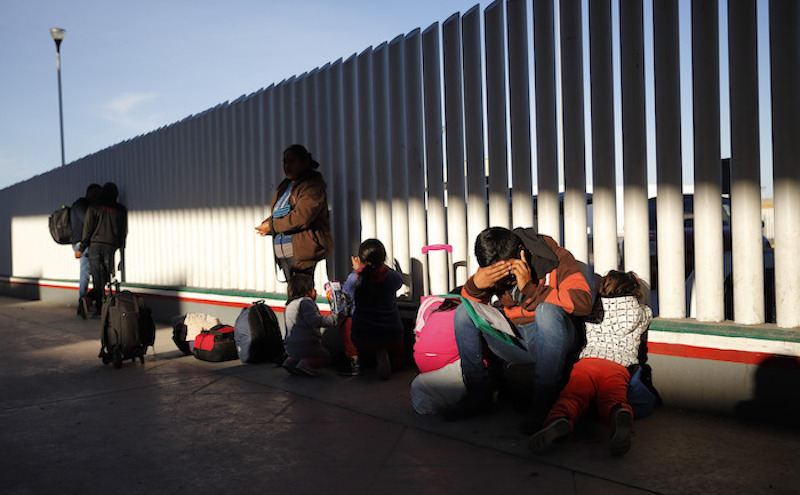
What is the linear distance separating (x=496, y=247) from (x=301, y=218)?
2628mm

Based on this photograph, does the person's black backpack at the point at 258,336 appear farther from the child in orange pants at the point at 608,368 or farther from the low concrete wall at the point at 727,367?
the low concrete wall at the point at 727,367

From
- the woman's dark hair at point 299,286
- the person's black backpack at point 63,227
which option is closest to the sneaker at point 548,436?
the woman's dark hair at point 299,286

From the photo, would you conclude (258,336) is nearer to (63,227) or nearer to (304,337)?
(304,337)

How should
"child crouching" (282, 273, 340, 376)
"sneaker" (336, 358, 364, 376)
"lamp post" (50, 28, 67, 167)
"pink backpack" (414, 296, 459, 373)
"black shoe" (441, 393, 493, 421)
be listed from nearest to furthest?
"black shoe" (441, 393, 493, 421) < "pink backpack" (414, 296, 459, 373) < "sneaker" (336, 358, 364, 376) < "child crouching" (282, 273, 340, 376) < "lamp post" (50, 28, 67, 167)

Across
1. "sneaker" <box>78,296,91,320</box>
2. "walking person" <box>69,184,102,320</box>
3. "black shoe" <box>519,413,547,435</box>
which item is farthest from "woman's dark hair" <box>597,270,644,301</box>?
"sneaker" <box>78,296,91,320</box>

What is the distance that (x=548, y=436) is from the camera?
10.8ft

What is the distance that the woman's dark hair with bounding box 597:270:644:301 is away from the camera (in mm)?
4098

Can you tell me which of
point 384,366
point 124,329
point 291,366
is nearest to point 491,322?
point 384,366

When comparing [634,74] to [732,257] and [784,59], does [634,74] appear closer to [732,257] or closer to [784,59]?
[784,59]

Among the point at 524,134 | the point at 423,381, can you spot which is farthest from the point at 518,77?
the point at 423,381

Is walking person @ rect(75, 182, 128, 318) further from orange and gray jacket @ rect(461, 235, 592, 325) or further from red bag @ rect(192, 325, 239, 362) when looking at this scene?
orange and gray jacket @ rect(461, 235, 592, 325)

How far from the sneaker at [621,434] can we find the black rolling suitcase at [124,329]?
452cm

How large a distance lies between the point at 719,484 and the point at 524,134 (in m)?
2.96

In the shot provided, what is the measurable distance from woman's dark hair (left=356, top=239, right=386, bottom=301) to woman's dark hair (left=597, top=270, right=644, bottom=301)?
1920mm
